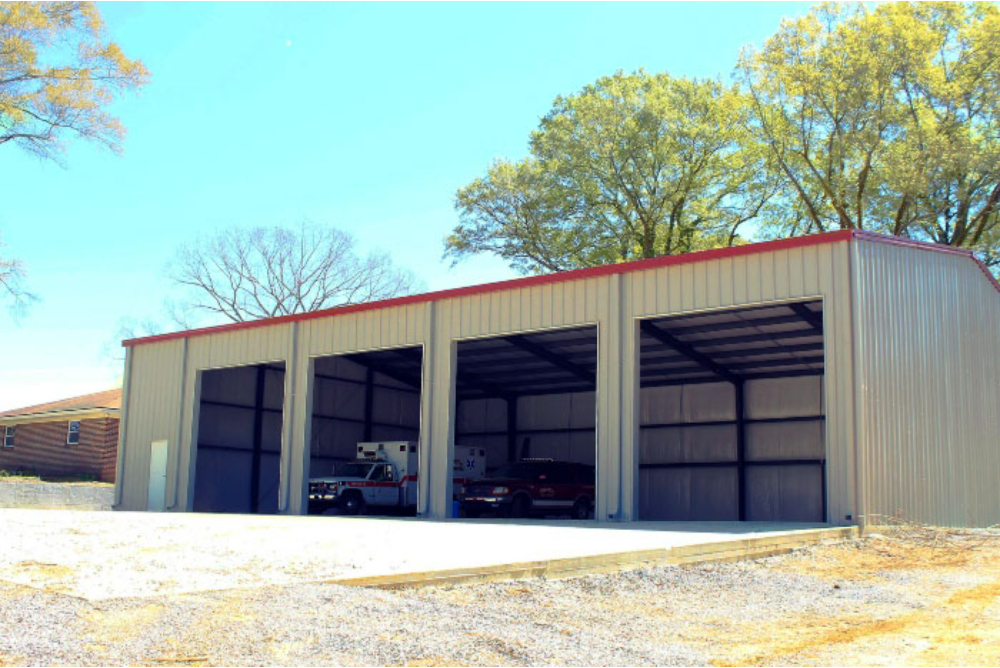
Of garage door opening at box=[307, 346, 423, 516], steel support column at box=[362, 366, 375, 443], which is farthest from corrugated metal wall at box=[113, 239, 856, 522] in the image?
steel support column at box=[362, 366, 375, 443]

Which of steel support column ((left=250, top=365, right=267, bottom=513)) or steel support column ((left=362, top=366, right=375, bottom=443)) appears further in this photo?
steel support column ((left=362, top=366, right=375, bottom=443))

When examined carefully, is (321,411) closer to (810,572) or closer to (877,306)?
(877,306)

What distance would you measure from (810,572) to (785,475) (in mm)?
16275

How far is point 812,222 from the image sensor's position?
43.5m

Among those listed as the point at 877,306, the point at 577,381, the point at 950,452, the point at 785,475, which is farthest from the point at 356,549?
the point at 577,381

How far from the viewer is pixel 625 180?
44.5 m

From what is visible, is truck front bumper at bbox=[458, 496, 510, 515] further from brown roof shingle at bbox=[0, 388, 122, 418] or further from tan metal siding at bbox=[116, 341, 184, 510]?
brown roof shingle at bbox=[0, 388, 122, 418]

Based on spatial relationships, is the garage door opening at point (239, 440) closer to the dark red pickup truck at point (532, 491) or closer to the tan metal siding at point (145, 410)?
the tan metal siding at point (145, 410)

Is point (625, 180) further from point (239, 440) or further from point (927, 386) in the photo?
point (927, 386)

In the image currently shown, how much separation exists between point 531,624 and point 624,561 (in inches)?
136

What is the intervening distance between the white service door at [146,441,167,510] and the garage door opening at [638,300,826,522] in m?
14.7

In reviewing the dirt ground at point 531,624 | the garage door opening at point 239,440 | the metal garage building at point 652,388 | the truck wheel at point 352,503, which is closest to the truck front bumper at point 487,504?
the metal garage building at point 652,388

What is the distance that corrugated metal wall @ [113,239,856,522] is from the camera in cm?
1828

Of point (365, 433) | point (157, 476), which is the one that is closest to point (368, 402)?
point (365, 433)
